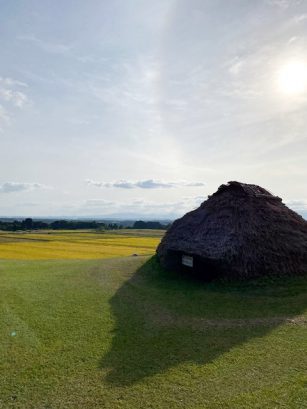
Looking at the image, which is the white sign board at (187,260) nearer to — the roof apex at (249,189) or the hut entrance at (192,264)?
the hut entrance at (192,264)

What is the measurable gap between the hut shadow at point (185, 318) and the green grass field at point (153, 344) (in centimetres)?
2

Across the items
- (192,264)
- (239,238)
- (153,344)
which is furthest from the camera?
(192,264)

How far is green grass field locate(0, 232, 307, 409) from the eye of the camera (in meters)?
5.07

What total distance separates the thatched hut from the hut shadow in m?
0.52

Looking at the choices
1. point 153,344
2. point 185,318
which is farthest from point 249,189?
point 153,344

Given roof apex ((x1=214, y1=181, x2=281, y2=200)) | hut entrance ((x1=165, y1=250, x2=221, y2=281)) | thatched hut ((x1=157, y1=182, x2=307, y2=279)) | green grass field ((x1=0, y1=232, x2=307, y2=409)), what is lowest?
green grass field ((x1=0, y1=232, x2=307, y2=409))

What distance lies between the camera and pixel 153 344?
683 cm

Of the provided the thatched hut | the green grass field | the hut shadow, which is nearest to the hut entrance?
the thatched hut

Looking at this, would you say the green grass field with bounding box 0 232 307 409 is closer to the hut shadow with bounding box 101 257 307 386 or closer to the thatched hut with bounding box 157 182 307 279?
the hut shadow with bounding box 101 257 307 386

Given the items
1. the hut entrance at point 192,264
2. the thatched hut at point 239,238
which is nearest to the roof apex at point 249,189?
the thatched hut at point 239,238

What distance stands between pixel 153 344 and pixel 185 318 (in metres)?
1.57

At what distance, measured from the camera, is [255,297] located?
31.3 ft

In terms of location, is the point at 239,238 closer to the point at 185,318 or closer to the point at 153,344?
the point at 185,318

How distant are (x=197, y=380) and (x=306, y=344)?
232 cm
